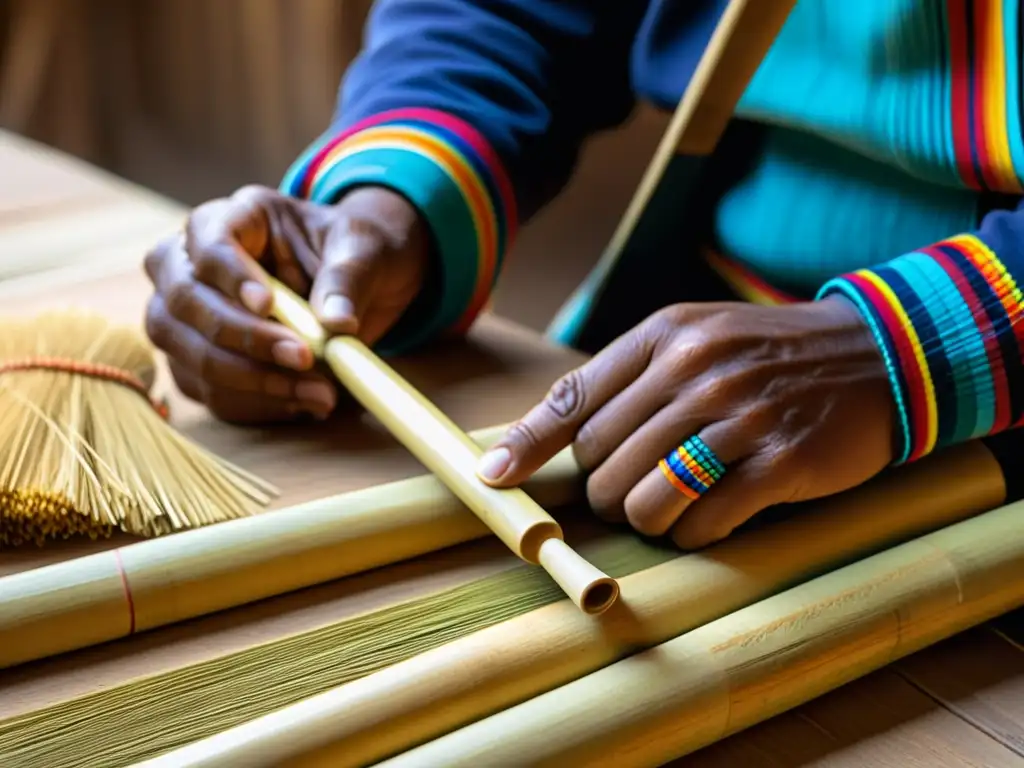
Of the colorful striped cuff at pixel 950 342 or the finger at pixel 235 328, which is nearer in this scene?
the colorful striped cuff at pixel 950 342

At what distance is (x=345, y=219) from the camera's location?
70 cm

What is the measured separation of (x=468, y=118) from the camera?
757 millimetres

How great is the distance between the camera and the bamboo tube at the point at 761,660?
403 mm

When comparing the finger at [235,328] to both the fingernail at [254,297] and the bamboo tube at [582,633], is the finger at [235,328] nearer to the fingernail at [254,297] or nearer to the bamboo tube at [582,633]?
the fingernail at [254,297]

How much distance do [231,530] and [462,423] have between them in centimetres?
21

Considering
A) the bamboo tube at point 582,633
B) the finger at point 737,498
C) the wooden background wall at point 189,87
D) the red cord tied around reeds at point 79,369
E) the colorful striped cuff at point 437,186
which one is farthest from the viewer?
the wooden background wall at point 189,87

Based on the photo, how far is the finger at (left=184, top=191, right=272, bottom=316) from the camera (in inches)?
25.7

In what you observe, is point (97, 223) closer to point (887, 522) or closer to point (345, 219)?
point (345, 219)

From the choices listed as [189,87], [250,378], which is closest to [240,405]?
[250,378]

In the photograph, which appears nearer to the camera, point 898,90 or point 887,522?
point 887,522

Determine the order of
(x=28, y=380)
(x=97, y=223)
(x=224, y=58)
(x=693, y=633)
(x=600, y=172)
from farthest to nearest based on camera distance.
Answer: (x=224, y=58), (x=600, y=172), (x=97, y=223), (x=28, y=380), (x=693, y=633)

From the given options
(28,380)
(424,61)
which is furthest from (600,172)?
(28,380)

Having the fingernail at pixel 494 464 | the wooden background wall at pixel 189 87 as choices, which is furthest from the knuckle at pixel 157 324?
the wooden background wall at pixel 189 87

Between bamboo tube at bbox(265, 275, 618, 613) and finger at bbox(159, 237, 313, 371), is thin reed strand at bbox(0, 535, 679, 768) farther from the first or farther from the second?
finger at bbox(159, 237, 313, 371)
